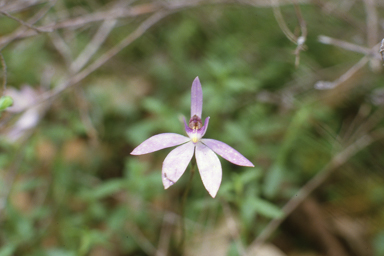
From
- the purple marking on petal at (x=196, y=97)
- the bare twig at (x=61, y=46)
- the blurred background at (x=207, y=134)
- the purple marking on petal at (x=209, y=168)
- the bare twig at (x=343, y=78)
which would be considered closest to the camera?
the purple marking on petal at (x=209, y=168)

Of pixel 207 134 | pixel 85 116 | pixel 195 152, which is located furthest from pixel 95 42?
pixel 195 152

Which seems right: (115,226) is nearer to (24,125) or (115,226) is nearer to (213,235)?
(213,235)

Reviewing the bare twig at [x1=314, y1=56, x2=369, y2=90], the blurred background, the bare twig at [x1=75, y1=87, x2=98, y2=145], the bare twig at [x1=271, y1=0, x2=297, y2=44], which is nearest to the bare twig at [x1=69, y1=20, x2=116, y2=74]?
the blurred background

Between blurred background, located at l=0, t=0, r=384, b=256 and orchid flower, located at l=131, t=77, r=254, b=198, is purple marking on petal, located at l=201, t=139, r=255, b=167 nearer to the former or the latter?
orchid flower, located at l=131, t=77, r=254, b=198

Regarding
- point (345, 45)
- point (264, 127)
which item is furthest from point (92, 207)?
point (345, 45)

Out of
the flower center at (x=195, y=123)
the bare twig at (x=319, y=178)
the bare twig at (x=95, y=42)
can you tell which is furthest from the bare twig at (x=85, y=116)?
the bare twig at (x=319, y=178)

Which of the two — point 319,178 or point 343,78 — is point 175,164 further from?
point 319,178

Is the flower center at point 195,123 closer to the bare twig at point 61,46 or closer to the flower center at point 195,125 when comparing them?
the flower center at point 195,125
